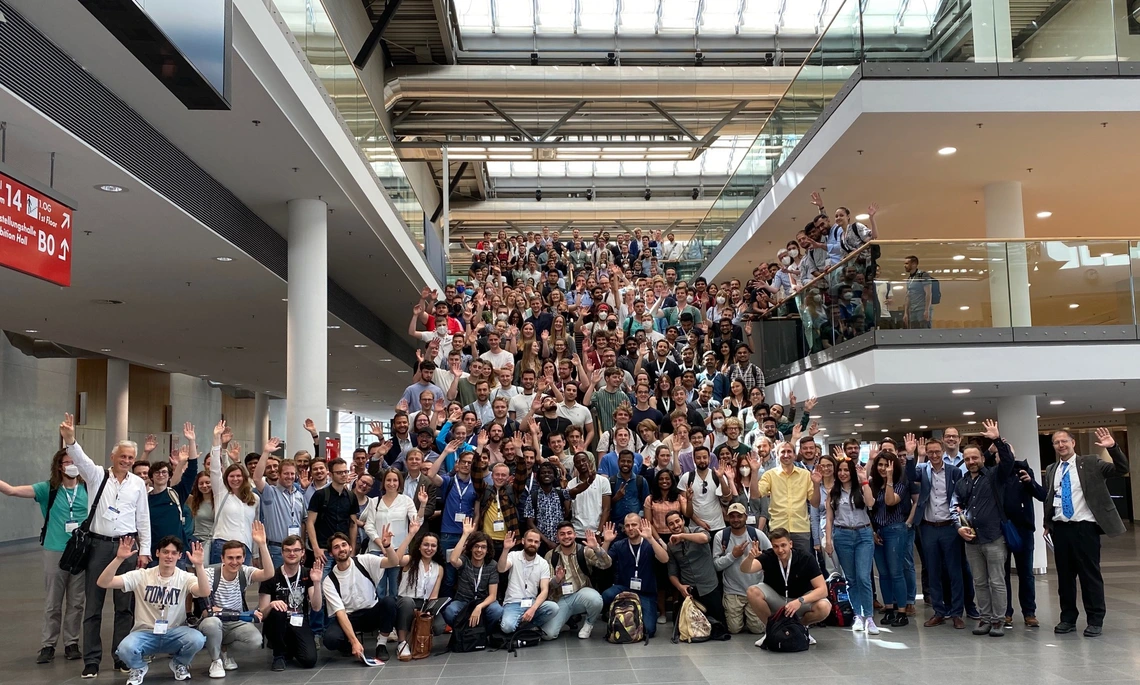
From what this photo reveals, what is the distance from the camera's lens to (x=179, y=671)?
8.10 meters

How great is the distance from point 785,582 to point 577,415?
12.0 ft

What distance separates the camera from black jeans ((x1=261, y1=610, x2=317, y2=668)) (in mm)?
8438

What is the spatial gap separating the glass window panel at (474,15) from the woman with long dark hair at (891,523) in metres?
20.3

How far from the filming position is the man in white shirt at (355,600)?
8.68m

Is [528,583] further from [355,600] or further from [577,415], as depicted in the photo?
[577,415]

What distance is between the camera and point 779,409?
11969 mm

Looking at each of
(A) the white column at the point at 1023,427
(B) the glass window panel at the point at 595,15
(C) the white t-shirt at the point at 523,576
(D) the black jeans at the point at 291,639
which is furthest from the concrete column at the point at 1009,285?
(B) the glass window panel at the point at 595,15

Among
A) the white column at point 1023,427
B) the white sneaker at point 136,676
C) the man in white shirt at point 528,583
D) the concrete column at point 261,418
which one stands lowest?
the white sneaker at point 136,676

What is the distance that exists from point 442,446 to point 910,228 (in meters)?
12.3

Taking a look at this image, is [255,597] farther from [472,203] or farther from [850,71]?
[472,203]

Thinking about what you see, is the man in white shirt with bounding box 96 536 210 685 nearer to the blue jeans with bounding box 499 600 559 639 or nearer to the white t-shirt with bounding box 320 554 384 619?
the white t-shirt with bounding box 320 554 384 619

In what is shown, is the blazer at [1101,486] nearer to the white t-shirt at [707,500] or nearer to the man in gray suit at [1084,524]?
the man in gray suit at [1084,524]

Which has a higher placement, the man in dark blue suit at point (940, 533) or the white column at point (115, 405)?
the white column at point (115, 405)

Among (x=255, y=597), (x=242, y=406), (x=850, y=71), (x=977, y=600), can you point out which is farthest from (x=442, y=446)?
(x=242, y=406)
